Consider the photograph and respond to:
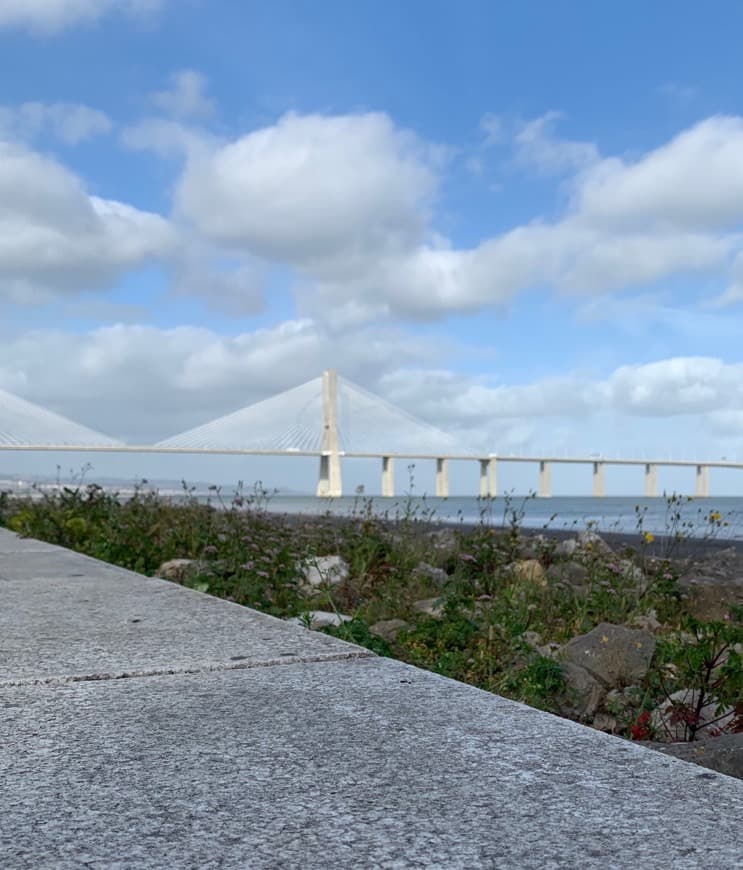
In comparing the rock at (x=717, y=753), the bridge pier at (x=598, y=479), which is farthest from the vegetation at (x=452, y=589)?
the bridge pier at (x=598, y=479)

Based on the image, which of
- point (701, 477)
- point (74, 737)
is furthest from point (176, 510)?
point (701, 477)

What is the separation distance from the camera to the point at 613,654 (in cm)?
322

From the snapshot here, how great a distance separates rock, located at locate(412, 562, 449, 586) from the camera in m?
5.22

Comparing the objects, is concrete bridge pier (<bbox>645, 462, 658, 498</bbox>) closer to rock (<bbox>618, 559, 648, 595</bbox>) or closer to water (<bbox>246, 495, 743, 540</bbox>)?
water (<bbox>246, 495, 743, 540</bbox>)

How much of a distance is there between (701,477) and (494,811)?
180 ft

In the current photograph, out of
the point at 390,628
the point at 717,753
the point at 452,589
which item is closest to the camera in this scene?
the point at 717,753

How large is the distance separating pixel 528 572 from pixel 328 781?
12.8 ft

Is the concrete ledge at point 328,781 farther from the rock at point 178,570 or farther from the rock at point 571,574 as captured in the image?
the rock at point 571,574

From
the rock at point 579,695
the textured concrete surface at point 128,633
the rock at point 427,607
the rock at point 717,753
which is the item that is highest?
the textured concrete surface at point 128,633

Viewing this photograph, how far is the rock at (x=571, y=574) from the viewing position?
198 inches

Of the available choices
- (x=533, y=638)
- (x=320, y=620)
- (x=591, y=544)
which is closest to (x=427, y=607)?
(x=533, y=638)

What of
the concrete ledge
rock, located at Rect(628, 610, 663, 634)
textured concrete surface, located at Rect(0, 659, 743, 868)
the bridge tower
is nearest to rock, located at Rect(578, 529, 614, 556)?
rock, located at Rect(628, 610, 663, 634)

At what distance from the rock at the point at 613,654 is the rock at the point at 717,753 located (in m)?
1.13

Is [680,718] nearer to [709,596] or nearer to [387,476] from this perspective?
[709,596]
